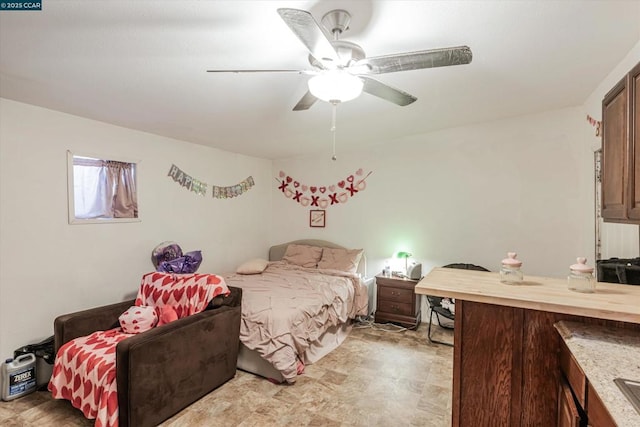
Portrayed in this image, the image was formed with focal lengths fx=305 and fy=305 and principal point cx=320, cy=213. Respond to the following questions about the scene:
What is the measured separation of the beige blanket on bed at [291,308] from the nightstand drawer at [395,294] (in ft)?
0.72

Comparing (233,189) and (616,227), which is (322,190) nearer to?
(233,189)

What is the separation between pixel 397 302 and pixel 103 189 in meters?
3.46

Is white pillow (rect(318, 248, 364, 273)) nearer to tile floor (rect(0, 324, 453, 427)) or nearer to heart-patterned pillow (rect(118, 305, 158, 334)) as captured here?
tile floor (rect(0, 324, 453, 427))

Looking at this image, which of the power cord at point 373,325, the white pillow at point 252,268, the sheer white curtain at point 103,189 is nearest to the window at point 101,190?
the sheer white curtain at point 103,189

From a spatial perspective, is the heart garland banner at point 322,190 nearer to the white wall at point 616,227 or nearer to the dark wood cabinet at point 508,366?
the white wall at point 616,227

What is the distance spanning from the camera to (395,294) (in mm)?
3795

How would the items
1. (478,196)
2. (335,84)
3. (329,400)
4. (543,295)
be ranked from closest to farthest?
(543,295)
(335,84)
(329,400)
(478,196)

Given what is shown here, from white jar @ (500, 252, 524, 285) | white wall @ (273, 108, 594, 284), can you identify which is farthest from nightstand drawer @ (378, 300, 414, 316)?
white jar @ (500, 252, 524, 285)

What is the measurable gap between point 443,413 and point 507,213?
7.74ft

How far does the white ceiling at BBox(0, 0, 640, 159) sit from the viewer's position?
4.98 feet

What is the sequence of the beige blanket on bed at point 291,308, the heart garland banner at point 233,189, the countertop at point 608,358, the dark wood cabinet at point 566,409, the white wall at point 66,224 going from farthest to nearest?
the heart garland banner at point 233,189
the beige blanket on bed at point 291,308
the white wall at point 66,224
the dark wood cabinet at point 566,409
the countertop at point 608,358

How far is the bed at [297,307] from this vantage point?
2553 mm

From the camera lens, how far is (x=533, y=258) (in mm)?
3416

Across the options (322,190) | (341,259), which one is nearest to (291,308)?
(341,259)
